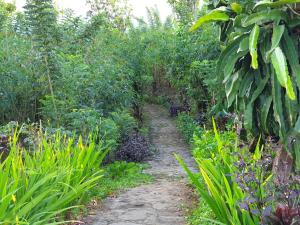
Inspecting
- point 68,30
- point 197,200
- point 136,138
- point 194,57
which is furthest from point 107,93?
point 197,200

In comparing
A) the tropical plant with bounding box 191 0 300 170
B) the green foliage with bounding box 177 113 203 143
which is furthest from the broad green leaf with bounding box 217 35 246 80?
the green foliage with bounding box 177 113 203 143

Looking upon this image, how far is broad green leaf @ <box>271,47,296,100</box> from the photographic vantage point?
3234 mm

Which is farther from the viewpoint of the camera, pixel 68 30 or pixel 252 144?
pixel 68 30

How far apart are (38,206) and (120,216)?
1527 mm

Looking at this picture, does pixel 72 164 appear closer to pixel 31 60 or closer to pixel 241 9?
pixel 241 9

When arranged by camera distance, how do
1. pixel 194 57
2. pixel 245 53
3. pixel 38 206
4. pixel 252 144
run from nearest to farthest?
pixel 38 206
pixel 245 53
pixel 252 144
pixel 194 57

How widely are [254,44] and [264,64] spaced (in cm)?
54

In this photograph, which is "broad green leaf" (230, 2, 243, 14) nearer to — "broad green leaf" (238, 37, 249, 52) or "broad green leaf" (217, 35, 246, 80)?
"broad green leaf" (217, 35, 246, 80)

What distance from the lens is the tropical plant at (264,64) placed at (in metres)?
3.66

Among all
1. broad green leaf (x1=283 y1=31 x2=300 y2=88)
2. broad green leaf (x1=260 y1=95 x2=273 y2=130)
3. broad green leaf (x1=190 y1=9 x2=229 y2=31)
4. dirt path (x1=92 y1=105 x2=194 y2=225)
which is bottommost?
dirt path (x1=92 y1=105 x2=194 y2=225)

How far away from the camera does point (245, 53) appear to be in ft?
12.6

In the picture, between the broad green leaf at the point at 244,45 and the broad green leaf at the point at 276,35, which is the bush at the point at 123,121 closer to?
the broad green leaf at the point at 244,45

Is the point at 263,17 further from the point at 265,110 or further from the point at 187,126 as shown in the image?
the point at 187,126

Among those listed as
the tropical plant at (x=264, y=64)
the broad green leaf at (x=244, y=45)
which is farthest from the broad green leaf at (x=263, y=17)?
the broad green leaf at (x=244, y=45)
